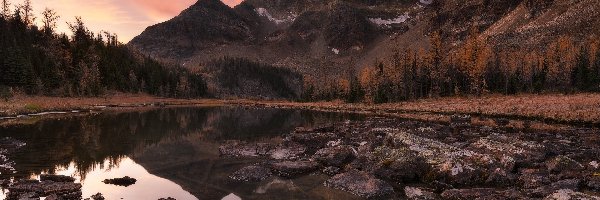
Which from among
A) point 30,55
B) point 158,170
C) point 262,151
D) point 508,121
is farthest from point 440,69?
point 30,55

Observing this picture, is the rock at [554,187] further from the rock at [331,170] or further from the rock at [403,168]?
the rock at [331,170]

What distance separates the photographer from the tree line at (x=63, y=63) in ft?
332

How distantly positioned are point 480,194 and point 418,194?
2.72 meters

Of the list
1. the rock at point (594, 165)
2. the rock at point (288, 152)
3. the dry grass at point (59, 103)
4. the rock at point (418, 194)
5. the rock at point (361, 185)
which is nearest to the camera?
the rock at point (418, 194)

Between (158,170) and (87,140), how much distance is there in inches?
670

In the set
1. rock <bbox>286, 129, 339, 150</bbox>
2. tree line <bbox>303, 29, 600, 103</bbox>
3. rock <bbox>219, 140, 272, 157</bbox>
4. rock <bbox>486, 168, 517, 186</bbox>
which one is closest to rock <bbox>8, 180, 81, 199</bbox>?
rock <bbox>219, 140, 272, 157</bbox>

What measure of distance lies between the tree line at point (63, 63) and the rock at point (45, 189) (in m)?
76.7

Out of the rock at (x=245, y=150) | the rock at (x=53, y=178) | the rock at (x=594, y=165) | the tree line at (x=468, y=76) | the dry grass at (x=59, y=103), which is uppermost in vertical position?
the tree line at (x=468, y=76)

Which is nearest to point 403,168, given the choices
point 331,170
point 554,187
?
point 331,170

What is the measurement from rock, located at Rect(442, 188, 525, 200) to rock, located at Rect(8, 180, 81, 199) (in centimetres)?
1713

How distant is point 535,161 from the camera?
979 inches

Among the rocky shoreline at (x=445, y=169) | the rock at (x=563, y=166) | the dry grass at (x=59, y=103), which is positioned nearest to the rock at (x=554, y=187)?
the rocky shoreline at (x=445, y=169)

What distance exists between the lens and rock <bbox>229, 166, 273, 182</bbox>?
23312 mm

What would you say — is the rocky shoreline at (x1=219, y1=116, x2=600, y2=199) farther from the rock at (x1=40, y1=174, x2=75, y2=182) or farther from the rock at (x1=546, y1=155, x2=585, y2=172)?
the rock at (x1=40, y1=174, x2=75, y2=182)
